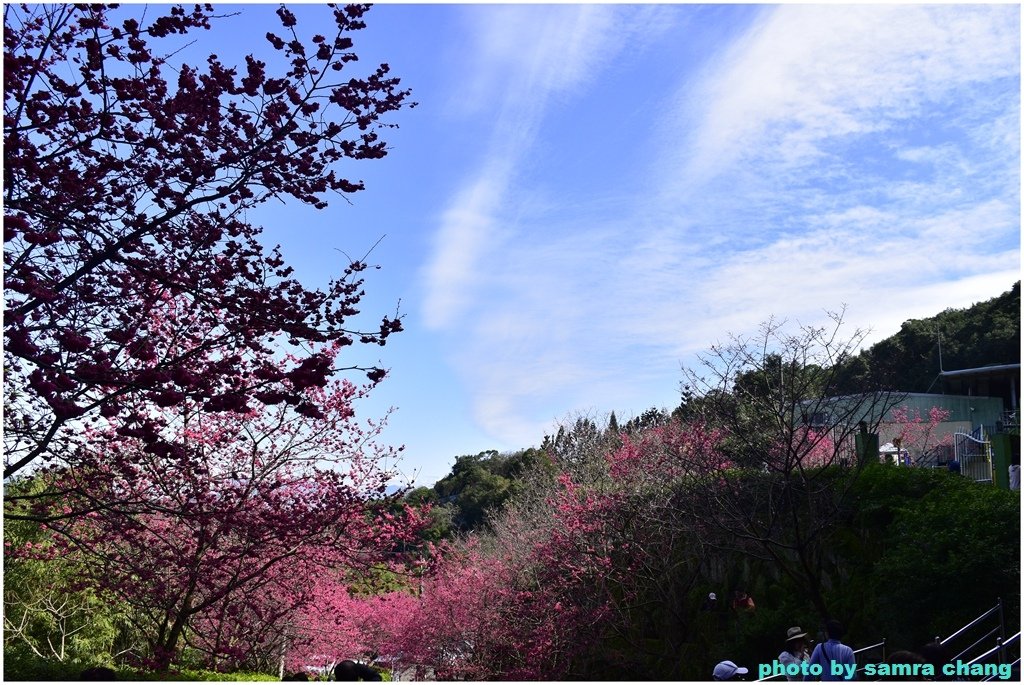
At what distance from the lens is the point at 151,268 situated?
18.2 ft

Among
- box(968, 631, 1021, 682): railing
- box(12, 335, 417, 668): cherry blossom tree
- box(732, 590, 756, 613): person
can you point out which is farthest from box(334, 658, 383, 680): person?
box(732, 590, 756, 613): person

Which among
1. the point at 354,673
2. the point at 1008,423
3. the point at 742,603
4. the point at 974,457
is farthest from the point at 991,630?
the point at 1008,423

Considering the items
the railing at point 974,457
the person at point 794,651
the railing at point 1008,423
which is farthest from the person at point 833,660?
the railing at point 1008,423

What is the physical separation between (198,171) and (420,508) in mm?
6789

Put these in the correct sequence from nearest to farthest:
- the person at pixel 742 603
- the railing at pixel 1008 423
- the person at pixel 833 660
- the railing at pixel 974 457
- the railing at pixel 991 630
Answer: the person at pixel 833 660, the railing at pixel 991 630, the person at pixel 742 603, the railing at pixel 974 457, the railing at pixel 1008 423

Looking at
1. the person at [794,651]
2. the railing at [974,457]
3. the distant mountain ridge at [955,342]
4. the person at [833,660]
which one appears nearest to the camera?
the person at [833,660]

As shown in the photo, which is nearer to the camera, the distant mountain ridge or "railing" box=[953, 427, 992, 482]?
"railing" box=[953, 427, 992, 482]

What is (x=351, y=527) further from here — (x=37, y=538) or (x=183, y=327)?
(x=37, y=538)

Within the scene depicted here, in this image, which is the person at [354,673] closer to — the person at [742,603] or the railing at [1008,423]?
the person at [742,603]

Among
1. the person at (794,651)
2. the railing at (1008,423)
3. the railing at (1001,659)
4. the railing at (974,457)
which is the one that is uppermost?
the railing at (1008,423)

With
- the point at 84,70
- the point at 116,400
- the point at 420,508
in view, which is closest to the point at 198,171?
the point at 84,70

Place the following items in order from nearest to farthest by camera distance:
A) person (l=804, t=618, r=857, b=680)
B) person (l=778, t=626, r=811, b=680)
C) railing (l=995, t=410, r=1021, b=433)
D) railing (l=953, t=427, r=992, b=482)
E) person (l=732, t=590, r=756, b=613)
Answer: person (l=804, t=618, r=857, b=680) → person (l=778, t=626, r=811, b=680) → person (l=732, t=590, r=756, b=613) → railing (l=953, t=427, r=992, b=482) → railing (l=995, t=410, r=1021, b=433)

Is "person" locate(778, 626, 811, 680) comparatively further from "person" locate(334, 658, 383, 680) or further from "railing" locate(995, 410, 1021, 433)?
"railing" locate(995, 410, 1021, 433)

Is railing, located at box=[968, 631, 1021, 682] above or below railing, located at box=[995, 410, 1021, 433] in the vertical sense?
below
